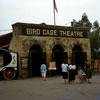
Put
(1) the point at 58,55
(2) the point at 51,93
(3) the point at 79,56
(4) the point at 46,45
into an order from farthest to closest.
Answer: (3) the point at 79,56 → (1) the point at 58,55 → (4) the point at 46,45 → (2) the point at 51,93

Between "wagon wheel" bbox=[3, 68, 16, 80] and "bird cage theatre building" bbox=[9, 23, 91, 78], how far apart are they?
2.95ft

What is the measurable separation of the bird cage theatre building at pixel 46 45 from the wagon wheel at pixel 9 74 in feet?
2.95

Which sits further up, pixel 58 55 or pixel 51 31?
pixel 51 31

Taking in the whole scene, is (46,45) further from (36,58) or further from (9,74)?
(9,74)

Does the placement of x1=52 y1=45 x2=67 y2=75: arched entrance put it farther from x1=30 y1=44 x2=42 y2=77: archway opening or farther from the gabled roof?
the gabled roof

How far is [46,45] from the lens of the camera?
26.4 metres

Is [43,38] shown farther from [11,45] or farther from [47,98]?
[47,98]

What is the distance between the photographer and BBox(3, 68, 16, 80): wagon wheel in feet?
76.7

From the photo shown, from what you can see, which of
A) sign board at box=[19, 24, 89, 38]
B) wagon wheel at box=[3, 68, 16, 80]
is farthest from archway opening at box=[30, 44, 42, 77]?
wagon wheel at box=[3, 68, 16, 80]

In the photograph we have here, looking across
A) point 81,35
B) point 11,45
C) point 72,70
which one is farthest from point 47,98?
point 81,35

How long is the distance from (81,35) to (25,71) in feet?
28.0

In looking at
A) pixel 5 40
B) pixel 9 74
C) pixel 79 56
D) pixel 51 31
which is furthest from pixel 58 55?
pixel 9 74

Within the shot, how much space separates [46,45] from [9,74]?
5.27m

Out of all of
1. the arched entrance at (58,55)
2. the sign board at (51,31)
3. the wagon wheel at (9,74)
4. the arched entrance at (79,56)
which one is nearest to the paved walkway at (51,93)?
the wagon wheel at (9,74)
